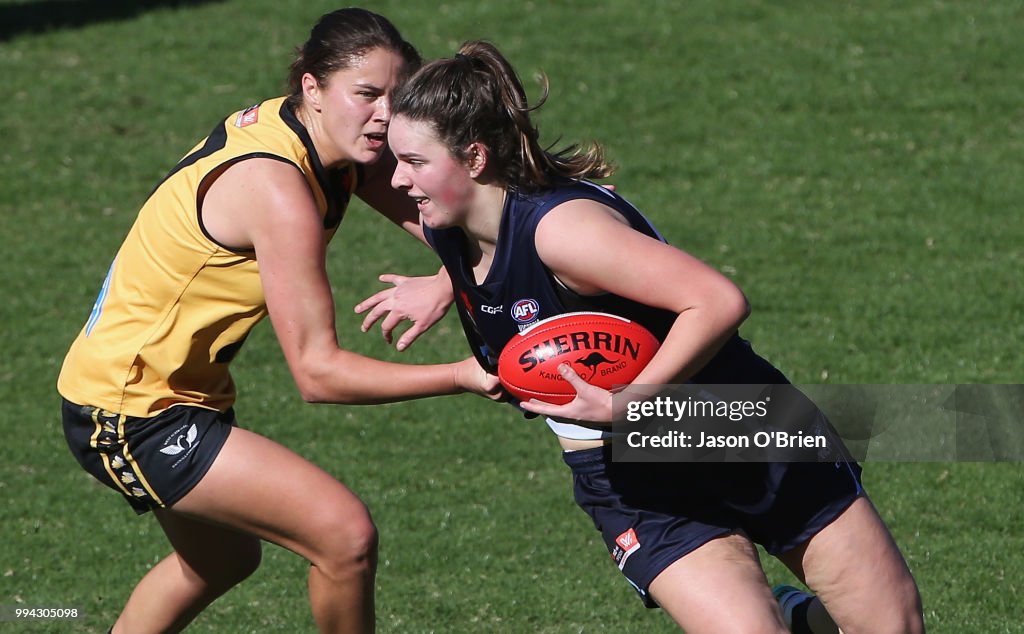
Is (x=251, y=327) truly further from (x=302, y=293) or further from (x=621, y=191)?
(x=621, y=191)

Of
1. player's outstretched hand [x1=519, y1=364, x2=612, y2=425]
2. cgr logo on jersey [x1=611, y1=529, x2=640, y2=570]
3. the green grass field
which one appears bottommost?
the green grass field

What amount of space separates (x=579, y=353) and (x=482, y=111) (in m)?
0.67

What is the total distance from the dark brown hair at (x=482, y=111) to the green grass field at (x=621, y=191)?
6.70 feet

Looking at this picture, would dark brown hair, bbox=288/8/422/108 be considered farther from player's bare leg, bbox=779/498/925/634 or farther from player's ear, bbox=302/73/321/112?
player's bare leg, bbox=779/498/925/634

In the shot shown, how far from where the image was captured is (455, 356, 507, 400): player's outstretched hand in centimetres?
Result: 369

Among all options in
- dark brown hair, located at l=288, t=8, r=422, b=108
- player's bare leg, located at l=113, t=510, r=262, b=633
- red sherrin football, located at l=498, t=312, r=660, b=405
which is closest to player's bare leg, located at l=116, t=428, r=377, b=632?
player's bare leg, located at l=113, t=510, r=262, b=633

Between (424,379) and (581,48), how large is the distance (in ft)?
→ 27.6

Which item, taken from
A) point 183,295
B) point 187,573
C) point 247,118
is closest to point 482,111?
point 247,118

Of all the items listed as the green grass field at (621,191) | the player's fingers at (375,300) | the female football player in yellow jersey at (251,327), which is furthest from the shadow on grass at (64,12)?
the player's fingers at (375,300)

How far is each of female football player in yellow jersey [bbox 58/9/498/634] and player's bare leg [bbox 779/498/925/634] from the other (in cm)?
102

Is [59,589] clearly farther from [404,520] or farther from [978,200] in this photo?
[978,200]

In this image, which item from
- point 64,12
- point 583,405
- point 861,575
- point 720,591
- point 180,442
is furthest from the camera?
point 64,12

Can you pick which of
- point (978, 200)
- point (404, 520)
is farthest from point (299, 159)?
point (978, 200)

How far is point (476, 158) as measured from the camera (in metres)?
3.53
